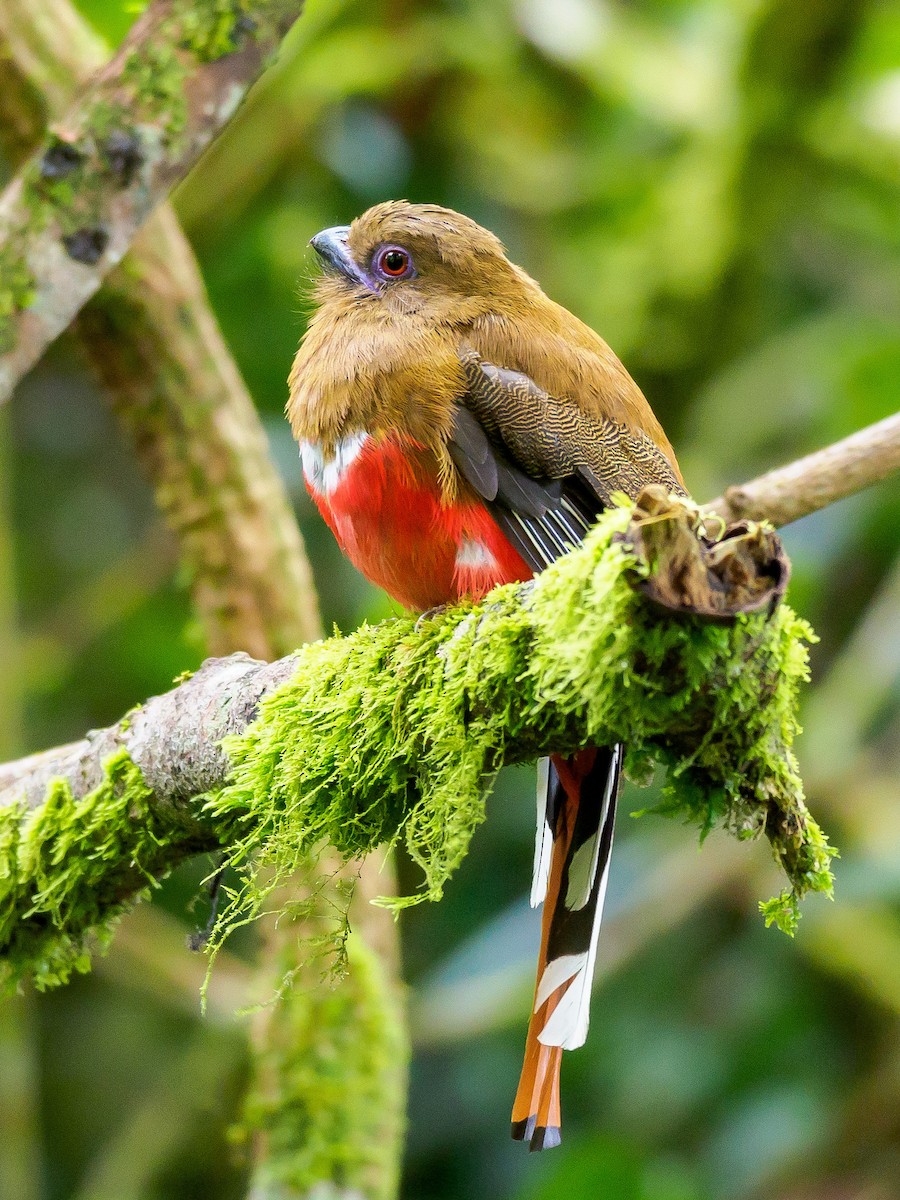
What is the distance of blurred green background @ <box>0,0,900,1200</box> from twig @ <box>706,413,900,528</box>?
146 cm

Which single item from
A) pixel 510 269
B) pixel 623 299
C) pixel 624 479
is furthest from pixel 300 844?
pixel 623 299

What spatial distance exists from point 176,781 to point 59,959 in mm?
577

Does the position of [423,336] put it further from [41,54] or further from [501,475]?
[41,54]

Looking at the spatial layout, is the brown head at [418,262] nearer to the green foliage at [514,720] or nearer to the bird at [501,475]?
the bird at [501,475]

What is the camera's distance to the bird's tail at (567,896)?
7.23ft

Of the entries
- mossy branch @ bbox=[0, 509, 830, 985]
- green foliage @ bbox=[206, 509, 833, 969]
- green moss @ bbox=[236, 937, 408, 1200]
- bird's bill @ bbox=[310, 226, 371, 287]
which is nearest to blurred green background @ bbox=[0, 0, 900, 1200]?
green moss @ bbox=[236, 937, 408, 1200]

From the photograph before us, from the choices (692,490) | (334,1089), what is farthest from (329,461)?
(692,490)

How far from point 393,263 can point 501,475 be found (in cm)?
71

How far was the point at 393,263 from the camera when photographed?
9.55ft

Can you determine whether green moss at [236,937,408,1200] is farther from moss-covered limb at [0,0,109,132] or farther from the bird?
moss-covered limb at [0,0,109,132]

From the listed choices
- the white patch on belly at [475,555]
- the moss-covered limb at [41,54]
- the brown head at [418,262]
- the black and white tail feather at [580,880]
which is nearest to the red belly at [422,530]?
the white patch on belly at [475,555]

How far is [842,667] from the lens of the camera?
4.41 meters

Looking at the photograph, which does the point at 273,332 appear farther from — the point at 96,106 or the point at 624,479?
the point at 624,479

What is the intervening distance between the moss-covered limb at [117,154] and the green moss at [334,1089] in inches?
65.6
